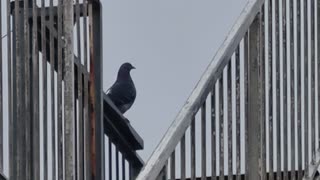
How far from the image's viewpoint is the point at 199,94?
4.83 metres

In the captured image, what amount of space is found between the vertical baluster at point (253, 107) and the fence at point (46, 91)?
935mm

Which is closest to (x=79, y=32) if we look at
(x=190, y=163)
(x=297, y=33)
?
(x=297, y=33)

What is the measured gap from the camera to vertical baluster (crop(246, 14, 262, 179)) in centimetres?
520

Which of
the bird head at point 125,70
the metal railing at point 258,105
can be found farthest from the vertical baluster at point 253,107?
the bird head at point 125,70

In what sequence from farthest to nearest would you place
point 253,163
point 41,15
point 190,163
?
point 41,15 < point 253,163 < point 190,163

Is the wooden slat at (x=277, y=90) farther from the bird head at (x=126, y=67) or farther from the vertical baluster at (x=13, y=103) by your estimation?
the bird head at (x=126, y=67)

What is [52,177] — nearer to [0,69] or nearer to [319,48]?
[0,69]

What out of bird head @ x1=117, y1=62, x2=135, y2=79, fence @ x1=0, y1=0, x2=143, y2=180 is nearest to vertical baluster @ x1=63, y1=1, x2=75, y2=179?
fence @ x1=0, y1=0, x2=143, y2=180

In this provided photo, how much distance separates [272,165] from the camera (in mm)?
5391

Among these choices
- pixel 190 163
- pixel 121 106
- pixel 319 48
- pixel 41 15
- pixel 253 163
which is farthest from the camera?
pixel 121 106

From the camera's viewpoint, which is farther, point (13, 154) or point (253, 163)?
point (13, 154)

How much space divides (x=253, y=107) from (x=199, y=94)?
45 cm

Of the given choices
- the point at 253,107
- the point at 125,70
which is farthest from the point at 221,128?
→ the point at 125,70

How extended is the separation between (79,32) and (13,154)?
2.23 ft
